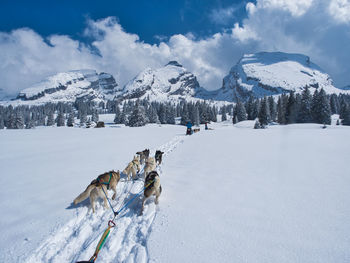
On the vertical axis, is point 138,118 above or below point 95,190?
above

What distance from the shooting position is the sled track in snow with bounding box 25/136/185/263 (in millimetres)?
3139

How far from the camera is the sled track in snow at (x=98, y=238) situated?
3139 millimetres

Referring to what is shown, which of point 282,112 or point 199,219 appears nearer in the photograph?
point 199,219

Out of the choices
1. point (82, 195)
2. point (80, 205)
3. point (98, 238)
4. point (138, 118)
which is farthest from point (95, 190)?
point (138, 118)

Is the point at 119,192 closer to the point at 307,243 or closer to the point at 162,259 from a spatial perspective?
the point at 162,259

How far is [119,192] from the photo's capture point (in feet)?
18.9

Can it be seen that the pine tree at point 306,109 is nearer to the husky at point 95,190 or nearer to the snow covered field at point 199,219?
the snow covered field at point 199,219

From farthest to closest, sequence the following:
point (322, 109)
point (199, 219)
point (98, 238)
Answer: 1. point (322, 109)
2. point (199, 219)
3. point (98, 238)

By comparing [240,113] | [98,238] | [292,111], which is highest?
[240,113]

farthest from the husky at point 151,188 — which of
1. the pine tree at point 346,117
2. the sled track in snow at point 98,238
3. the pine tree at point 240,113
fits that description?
the pine tree at point 240,113

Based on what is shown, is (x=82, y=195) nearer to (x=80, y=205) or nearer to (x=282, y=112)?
(x=80, y=205)

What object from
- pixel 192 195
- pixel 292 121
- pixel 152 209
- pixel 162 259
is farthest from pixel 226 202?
pixel 292 121

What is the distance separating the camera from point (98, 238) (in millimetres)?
3572

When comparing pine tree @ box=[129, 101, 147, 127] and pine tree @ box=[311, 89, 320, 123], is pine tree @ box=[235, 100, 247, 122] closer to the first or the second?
pine tree @ box=[311, 89, 320, 123]
